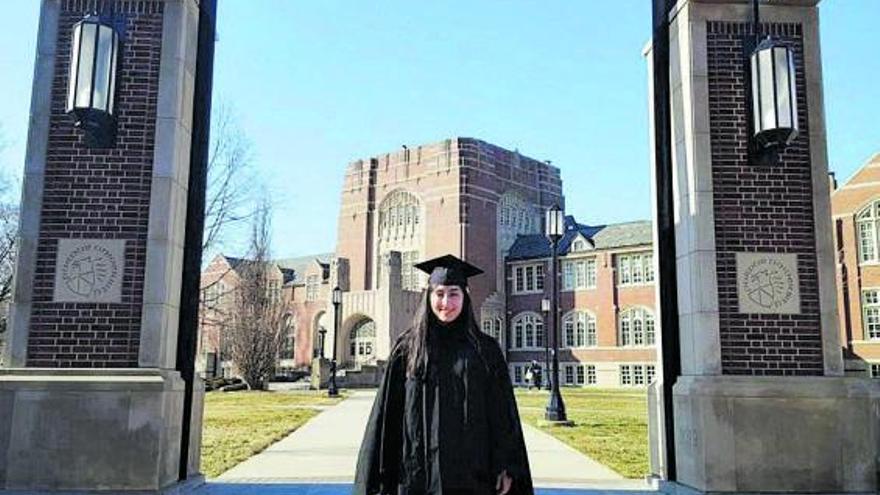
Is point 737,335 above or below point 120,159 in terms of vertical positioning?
below

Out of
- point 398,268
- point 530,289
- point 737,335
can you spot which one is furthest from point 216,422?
point 530,289

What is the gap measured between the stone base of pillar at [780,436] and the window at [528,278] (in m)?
44.0

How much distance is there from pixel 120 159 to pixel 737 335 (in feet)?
19.5

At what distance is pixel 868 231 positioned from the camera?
3594 centimetres

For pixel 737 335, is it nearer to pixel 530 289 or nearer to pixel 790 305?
pixel 790 305

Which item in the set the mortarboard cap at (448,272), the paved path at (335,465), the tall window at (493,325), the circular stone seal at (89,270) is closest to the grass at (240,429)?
the paved path at (335,465)

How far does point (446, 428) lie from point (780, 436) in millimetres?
4102

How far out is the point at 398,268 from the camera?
49062 millimetres

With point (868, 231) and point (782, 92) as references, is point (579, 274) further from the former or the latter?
point (782, 92)

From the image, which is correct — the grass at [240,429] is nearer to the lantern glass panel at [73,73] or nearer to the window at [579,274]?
the lantern glass panel at [73,73]

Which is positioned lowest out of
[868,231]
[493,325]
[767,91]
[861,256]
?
[493,325]

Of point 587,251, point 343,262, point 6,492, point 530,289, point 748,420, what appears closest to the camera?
point 6,492

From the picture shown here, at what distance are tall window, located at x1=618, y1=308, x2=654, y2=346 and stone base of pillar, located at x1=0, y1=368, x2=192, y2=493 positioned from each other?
1590 inches

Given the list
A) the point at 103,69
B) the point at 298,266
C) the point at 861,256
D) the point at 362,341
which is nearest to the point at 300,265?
the point at 298,266
